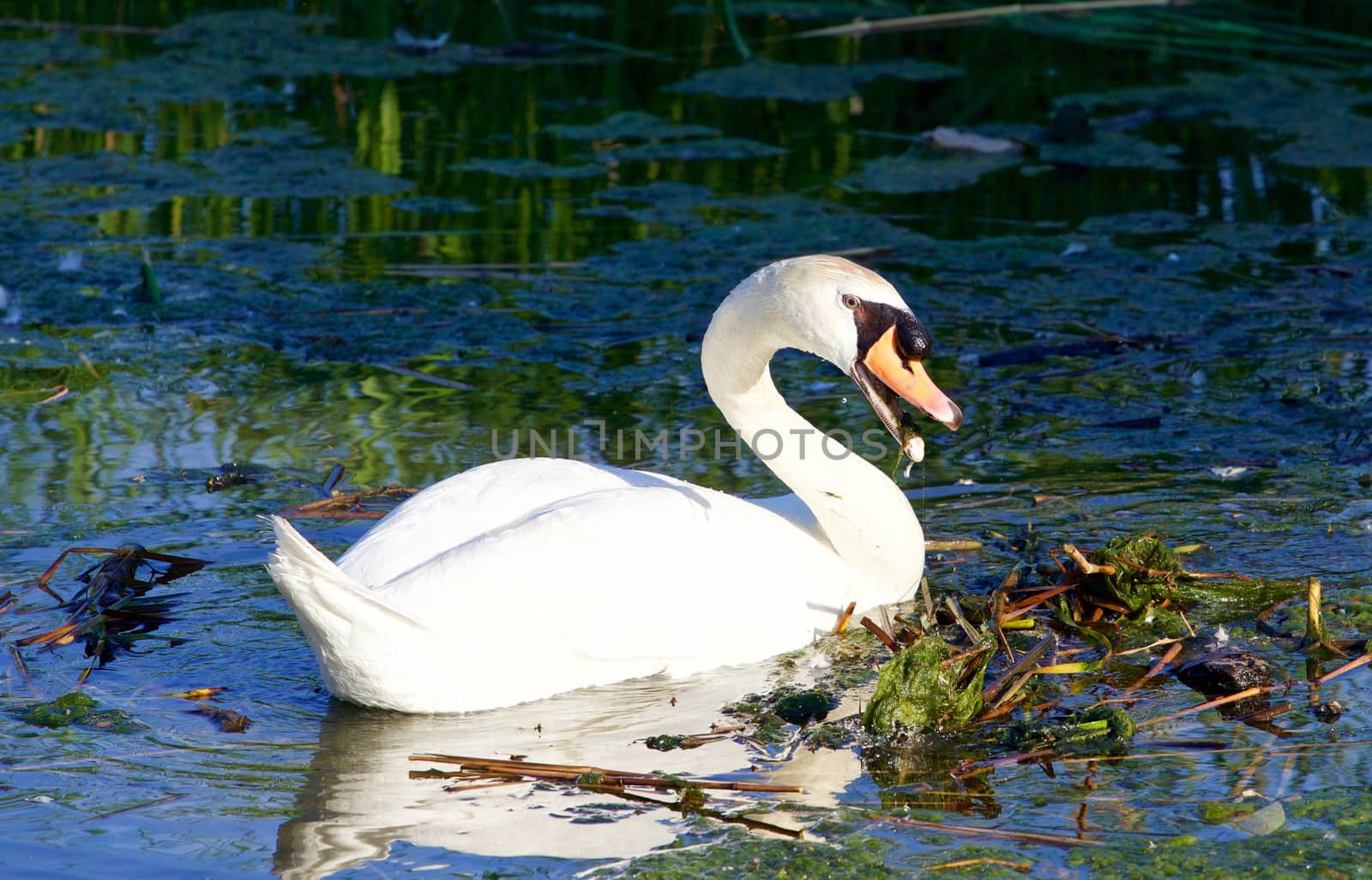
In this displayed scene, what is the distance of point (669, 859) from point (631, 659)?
1.12m

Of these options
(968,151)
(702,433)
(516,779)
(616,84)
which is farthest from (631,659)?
(616,84)

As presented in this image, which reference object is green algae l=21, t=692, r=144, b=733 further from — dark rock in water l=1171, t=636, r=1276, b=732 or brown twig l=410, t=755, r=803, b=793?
dark rock in water l=1171, t=636, r=1276, b=732

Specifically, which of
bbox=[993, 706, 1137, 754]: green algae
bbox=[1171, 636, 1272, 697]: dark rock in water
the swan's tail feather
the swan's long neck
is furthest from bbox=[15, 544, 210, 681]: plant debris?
bbox=[1171, 636, 1272, 697]: dark rock in water

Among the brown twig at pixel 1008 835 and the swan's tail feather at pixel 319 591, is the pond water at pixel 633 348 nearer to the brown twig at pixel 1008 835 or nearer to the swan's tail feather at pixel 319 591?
the brown twig at pixel 1008 835

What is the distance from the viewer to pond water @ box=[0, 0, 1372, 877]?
402 centimetres

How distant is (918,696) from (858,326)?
120cm

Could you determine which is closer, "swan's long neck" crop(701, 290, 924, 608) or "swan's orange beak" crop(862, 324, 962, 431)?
"swan's orange beak" crop(862, 324, 962, 431)

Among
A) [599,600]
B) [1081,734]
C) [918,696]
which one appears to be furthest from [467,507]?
[1081,734]

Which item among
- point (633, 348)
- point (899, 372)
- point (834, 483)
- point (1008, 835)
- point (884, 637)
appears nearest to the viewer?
point (1008, 835)

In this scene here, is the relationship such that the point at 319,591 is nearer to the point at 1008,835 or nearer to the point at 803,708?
the point at 803,708

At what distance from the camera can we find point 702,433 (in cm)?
688

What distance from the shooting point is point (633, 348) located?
25.8ft

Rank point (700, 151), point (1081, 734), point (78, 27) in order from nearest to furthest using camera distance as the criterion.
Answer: point (1081, 734) < point (700, 151) < point (78, 27)

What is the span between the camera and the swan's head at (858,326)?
4.91 meters
